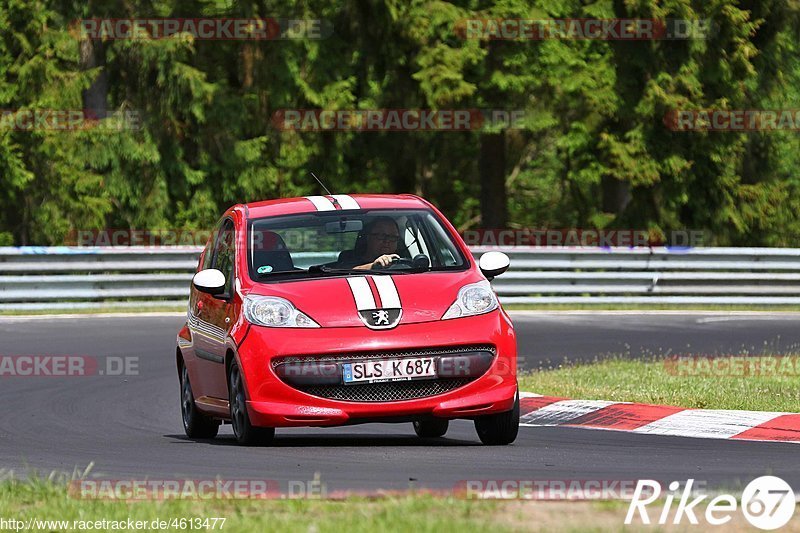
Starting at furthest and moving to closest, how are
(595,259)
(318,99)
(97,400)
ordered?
(318,99) < (595,259) < (97,400)

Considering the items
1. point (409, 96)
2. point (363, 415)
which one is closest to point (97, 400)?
point (363, 415)

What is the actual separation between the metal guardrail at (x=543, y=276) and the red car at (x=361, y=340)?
13.3 metres

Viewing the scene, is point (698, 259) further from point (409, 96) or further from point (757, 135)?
point (757, 135)

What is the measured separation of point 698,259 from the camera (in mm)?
25859

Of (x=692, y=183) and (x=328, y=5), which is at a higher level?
(x=328, y=5)

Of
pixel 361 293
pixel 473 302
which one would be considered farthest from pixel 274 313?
pixel 473 302

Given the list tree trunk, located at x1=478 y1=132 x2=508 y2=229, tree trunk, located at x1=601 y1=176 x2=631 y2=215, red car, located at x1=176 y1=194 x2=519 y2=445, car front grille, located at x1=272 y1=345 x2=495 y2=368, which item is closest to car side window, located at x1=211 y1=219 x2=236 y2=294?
red car, located at x1=176 y1=194 x2=519 y2=445

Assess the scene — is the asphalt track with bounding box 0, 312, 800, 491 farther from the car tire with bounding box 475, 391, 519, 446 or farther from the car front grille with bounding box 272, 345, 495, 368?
the car front grille with bounding box 272, 345, 495, 368

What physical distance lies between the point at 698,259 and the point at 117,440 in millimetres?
16494

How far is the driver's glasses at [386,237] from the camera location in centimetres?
1064

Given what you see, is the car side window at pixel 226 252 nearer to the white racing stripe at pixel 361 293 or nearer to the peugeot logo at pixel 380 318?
the white racing stripe at pixel 361 293

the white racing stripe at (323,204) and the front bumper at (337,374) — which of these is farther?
the white racing stripe at (323,204)

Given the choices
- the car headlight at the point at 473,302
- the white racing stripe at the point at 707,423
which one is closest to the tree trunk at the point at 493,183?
the white racing stripe at the point at 707,423

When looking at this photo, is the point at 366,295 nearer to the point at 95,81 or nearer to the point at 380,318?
the point at 380,318
